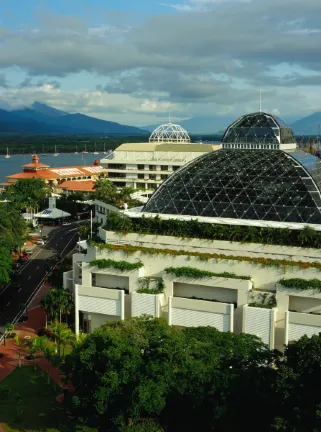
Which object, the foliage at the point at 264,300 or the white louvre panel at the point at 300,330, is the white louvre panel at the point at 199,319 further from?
the white louvre panel at the point at 300,330

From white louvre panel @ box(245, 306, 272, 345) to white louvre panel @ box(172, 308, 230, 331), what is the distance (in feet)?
4.92

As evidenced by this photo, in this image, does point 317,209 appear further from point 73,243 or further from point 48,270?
point 73,243

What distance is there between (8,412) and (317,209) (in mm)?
26620

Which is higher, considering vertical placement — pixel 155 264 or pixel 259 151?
pixel 259 151

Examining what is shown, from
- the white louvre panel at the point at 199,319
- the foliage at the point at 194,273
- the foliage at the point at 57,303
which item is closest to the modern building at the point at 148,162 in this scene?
the foliage at the point at 57,303

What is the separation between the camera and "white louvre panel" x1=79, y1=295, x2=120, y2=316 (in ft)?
137

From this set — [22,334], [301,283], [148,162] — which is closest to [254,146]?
[301,283]

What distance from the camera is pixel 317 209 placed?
4325cm

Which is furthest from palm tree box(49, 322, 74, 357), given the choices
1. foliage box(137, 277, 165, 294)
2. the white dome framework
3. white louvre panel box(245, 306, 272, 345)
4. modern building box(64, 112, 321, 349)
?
the white dome framework

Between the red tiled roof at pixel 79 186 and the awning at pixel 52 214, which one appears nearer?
the awning at pixel 52 214

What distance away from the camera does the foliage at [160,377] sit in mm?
27906

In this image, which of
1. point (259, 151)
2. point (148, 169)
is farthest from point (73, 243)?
point (259, 151)

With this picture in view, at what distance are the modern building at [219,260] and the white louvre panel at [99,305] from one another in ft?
0.25

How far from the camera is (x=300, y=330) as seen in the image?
121 ft
